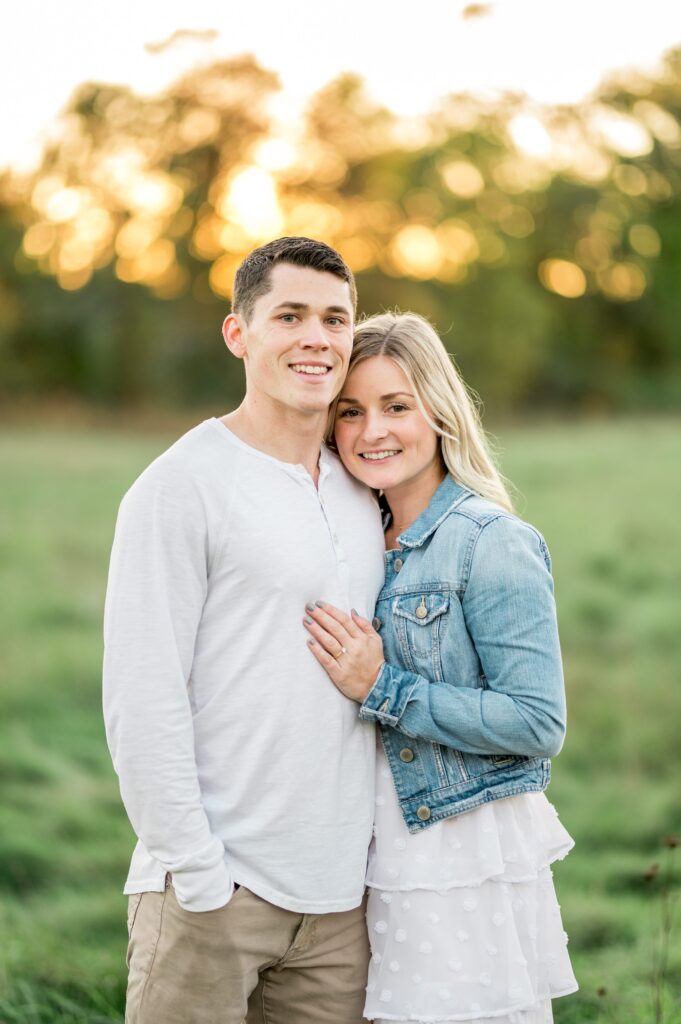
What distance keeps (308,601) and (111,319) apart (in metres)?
11.9

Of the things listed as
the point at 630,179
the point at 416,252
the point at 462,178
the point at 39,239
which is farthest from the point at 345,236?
the point at 39,239

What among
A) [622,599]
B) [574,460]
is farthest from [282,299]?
[574,460]

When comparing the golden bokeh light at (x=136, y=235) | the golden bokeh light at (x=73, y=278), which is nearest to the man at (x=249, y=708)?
the golden bokeh light at (x=136, y=235)

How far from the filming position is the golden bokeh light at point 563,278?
1394cm

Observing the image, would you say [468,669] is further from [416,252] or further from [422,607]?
[416,252]

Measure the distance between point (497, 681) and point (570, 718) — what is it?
4498mm

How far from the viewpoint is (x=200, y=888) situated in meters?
2.04

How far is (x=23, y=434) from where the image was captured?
12.4m

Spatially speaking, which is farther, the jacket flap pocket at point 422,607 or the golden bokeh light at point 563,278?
the golden bokeh light at point 563,278

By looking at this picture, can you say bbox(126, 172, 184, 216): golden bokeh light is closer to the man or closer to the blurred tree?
the blurred tree

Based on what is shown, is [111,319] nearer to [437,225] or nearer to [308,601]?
[437,225]

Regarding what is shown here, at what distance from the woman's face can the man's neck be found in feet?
0.47

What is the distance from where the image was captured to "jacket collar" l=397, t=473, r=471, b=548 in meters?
2.38

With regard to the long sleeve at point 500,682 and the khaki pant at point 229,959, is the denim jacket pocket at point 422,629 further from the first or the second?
the khaki pant at point 229,959
